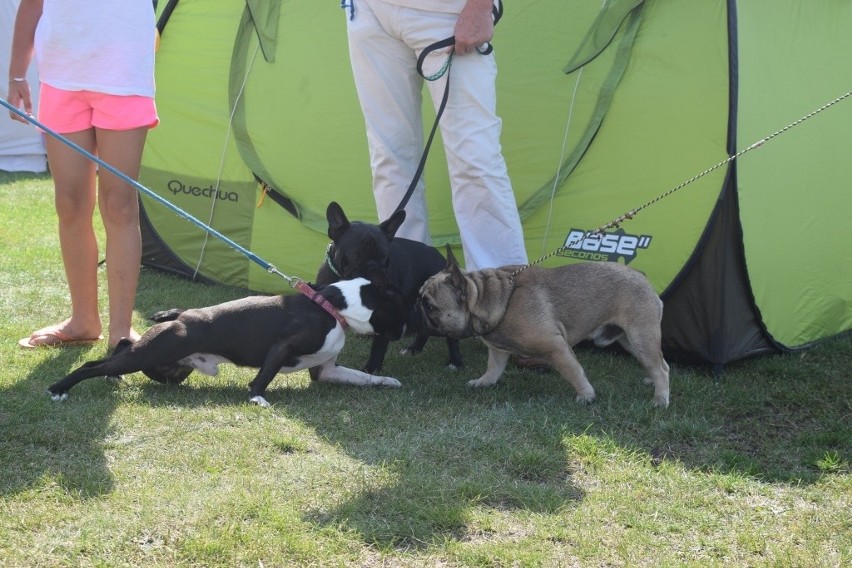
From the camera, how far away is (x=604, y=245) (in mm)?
5008

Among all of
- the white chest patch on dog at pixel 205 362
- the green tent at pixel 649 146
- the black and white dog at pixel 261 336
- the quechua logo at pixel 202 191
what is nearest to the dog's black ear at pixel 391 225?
the black and white dog at pixel 261 336

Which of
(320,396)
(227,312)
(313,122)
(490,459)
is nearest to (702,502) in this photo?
(490,459)

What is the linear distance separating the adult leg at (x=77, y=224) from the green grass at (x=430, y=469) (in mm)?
185

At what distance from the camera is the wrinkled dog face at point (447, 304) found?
4.27m

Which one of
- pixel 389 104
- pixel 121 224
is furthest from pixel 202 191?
pixel 389 104

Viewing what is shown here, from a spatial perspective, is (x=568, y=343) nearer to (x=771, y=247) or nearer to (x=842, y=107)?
(x=771, y=247)

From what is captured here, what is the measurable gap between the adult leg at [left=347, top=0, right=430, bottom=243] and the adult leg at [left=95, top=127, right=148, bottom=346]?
1106mm

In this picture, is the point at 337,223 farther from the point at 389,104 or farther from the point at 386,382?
the point at 386,382

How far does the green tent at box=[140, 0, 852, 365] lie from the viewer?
185 inches

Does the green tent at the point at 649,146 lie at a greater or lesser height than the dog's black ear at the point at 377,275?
greater

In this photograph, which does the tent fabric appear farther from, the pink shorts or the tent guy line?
the tent guy line

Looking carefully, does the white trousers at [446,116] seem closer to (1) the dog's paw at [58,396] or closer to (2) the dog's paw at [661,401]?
(2) the dog's paw at [661,401]

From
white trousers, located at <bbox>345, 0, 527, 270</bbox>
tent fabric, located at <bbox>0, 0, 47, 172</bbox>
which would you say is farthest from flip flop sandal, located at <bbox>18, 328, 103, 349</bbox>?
tent fabric, located at <bbox>0, 0, 47, 172</bbox>

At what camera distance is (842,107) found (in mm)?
5195
